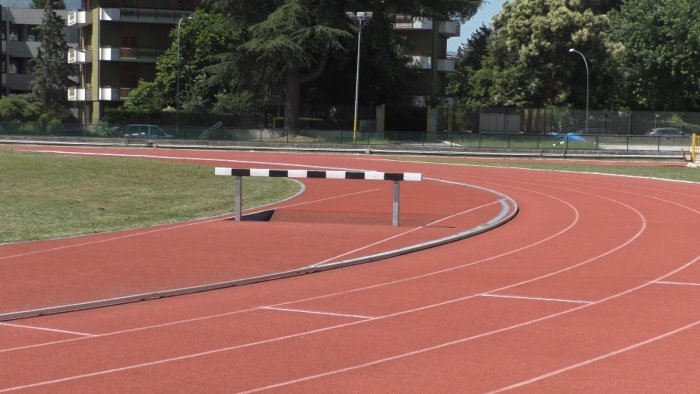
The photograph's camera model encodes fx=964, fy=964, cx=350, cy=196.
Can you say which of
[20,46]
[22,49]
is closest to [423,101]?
[22,49]

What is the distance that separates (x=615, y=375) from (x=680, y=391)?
593 mm

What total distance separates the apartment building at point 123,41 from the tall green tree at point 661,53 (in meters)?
37.0

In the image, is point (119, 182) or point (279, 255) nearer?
point (279, 255)

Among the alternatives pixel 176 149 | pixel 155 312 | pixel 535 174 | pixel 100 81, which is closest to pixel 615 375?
pixel 155 312

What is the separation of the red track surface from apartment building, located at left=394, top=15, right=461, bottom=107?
59.7 metres

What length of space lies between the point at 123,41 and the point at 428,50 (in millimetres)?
24628

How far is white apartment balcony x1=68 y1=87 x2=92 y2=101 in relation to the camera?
81125 mm

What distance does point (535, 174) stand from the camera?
3678 centimetres

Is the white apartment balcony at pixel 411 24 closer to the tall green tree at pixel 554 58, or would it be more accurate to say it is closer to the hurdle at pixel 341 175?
the tall green tree at pixel 554 58

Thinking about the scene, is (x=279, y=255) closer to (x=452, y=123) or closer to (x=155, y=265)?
(x=155, y=265)

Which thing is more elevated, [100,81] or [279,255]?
[100,81]

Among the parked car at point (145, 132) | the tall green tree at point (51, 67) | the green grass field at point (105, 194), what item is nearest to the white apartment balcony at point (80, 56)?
the tall green tree at point (51, 67)

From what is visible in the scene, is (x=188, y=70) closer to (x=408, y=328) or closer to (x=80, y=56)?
(x=80, y=56)

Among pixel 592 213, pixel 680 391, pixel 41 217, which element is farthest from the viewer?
pixel 592 213
